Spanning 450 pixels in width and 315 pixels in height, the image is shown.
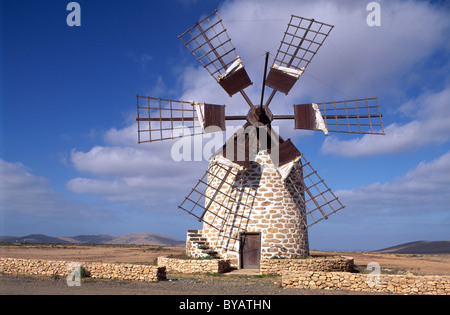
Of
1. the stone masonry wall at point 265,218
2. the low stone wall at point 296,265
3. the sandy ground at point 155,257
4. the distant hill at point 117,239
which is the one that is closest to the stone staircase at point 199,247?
the stone masonry wall at point 265,218

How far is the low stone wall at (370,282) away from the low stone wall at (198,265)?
13.0 ft

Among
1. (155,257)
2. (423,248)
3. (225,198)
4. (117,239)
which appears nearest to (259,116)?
(225,198)

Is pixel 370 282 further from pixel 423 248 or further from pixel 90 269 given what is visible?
pixel 423 248

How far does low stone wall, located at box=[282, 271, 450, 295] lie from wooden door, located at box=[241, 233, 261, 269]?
4.71m

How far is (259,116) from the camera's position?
52.3ft

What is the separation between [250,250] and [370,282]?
6035 millimetres

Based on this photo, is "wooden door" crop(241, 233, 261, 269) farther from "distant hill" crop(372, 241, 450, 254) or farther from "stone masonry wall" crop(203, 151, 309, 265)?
"distant hill" crop(372, 241, 450, 254)

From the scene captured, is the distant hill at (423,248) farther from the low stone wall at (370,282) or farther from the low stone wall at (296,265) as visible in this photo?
the low stone wall at (370,282)

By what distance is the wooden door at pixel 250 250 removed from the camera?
1556cm

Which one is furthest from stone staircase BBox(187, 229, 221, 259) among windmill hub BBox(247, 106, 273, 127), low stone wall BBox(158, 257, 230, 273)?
windmill hub BBox(247, 106, 273, 127)

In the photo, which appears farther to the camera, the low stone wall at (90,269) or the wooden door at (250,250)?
the wooden door at (250,250)

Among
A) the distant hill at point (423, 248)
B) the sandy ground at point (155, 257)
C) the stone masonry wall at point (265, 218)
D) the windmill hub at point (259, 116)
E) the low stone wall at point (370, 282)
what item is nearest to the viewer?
the low stone wall at point (370, 282)
